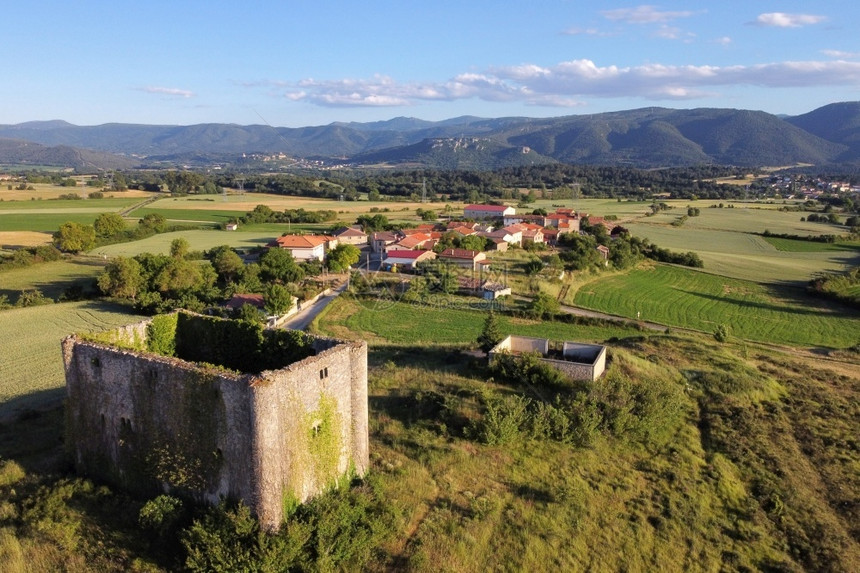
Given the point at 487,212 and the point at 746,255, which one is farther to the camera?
the point at 487,212

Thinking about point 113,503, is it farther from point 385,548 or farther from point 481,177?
point 481,177

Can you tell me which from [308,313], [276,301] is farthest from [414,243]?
[276,301]

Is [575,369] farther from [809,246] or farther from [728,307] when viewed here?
[809,246]

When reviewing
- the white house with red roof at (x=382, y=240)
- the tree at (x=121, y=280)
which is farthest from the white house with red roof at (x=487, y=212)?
the tree at (x=121, y=280)

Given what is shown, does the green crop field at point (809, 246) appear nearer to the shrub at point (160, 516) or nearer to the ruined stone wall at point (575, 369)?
the ruined stone wall at point (575, 369)

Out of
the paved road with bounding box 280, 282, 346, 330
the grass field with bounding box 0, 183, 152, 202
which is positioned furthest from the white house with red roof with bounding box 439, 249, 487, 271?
the grass field with bounding box 0, 183, 152, 202

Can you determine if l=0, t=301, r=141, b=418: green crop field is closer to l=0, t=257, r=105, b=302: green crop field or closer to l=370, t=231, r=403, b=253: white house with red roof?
l=0, t=257, r=105, b=302: green crop field
